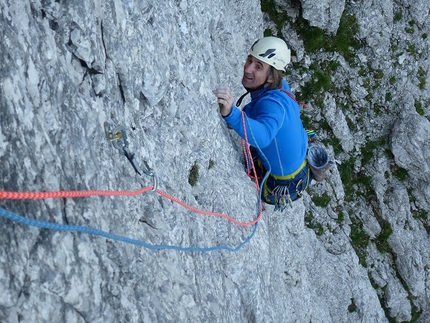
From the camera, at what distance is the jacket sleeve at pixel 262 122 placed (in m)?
5.11

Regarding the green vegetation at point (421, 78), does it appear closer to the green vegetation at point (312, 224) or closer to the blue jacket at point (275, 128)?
the green vegetation at point (312, 224)

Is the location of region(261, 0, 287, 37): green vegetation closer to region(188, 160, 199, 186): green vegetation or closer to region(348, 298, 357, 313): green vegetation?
region(188, 160, 199, 186): green vegetation

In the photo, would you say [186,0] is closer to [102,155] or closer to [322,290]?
[102,155]

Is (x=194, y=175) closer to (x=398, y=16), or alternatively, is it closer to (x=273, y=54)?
(x=273, y=54)

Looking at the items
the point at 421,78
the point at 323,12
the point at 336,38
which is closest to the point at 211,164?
the point at 323,12

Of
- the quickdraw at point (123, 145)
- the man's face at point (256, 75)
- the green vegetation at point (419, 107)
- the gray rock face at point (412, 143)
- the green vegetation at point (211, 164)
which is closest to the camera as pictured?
the quickdraw at point (123, 145)

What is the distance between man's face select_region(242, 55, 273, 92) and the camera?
6.37 meters

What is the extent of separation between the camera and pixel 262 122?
5277 mm

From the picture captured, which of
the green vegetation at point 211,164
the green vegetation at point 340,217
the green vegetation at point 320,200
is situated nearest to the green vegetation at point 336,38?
the green vegetation at point 320,200

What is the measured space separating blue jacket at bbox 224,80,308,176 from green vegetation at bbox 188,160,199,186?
2.97 ft

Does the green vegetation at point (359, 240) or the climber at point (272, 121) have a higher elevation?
the climber at point (272, 121)

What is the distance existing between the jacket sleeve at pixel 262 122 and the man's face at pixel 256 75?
95 cm

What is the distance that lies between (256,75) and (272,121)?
145 cm

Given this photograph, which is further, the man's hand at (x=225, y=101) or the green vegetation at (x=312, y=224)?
the green vegetation at (x=312, y=224)
